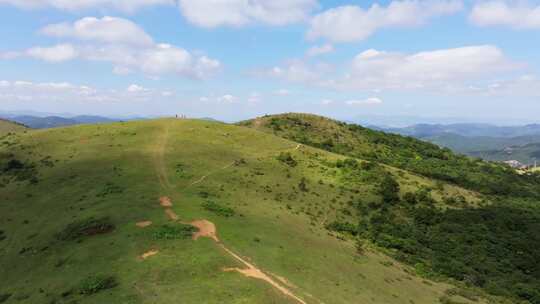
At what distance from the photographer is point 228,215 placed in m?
42.9

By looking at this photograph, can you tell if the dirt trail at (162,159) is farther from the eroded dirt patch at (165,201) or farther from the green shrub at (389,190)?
the green shrub at (389,190)

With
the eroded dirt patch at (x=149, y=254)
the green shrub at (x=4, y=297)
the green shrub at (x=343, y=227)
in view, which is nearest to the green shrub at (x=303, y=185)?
the green shrub at (x=343, y=227)

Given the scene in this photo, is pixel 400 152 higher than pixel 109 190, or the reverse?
pixel 400 152

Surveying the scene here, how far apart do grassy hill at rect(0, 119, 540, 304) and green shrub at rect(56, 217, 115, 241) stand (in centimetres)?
19

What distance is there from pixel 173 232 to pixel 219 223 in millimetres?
5793

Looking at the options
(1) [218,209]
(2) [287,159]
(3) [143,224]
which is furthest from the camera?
(2) [287,159]

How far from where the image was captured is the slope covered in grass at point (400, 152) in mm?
106256

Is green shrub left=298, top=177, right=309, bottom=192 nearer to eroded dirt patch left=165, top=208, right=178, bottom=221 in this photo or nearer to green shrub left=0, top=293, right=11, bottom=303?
eroded dirt patch left=165, top=208, right=178, bottom=221

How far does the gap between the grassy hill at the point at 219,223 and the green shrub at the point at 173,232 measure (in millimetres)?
171

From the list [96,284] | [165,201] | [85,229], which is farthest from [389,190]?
[96,284]

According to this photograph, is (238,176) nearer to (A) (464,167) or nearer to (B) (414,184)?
(B) (414,184)

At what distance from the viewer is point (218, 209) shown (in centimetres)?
4406

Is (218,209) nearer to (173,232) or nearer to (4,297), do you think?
(173,232)

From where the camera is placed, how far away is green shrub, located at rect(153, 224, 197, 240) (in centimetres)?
3316
